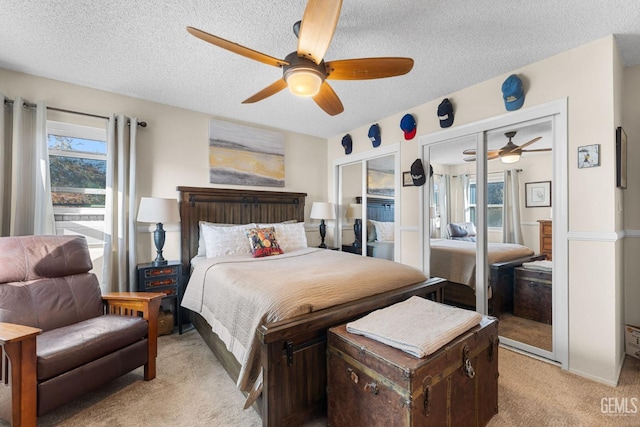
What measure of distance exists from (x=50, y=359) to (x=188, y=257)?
70.5 inches

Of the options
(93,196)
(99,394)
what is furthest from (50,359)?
(93,196)

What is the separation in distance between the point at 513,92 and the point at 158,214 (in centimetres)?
359

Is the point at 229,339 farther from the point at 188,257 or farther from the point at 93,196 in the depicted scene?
the point at 93,196

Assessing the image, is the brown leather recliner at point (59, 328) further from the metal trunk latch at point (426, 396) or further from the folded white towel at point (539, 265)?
the folded white towel at point (539, 265)

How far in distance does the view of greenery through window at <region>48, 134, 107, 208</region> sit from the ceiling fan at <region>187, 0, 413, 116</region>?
229 centimetres

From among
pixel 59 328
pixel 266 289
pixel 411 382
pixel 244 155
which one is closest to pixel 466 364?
pixel 411 382

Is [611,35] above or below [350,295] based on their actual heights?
above

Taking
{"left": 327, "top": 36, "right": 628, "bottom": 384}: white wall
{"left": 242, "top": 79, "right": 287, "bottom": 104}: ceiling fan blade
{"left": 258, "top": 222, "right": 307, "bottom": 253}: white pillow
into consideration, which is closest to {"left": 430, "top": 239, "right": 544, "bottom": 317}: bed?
{"left": 327, "top": 36, "right": 628, "bottom": 384}: white wall

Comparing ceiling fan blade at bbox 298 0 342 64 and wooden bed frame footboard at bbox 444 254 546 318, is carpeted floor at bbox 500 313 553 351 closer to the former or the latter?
wooden bed frame footboard at bbox 444 254 546 318

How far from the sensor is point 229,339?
1.88 m

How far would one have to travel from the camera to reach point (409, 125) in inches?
134

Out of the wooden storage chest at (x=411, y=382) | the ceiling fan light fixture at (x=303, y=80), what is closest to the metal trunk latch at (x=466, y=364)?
the wooden storage chest at (x=411, y=382)

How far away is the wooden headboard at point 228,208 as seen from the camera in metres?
3.39

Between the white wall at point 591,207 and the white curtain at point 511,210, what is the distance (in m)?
0.47
